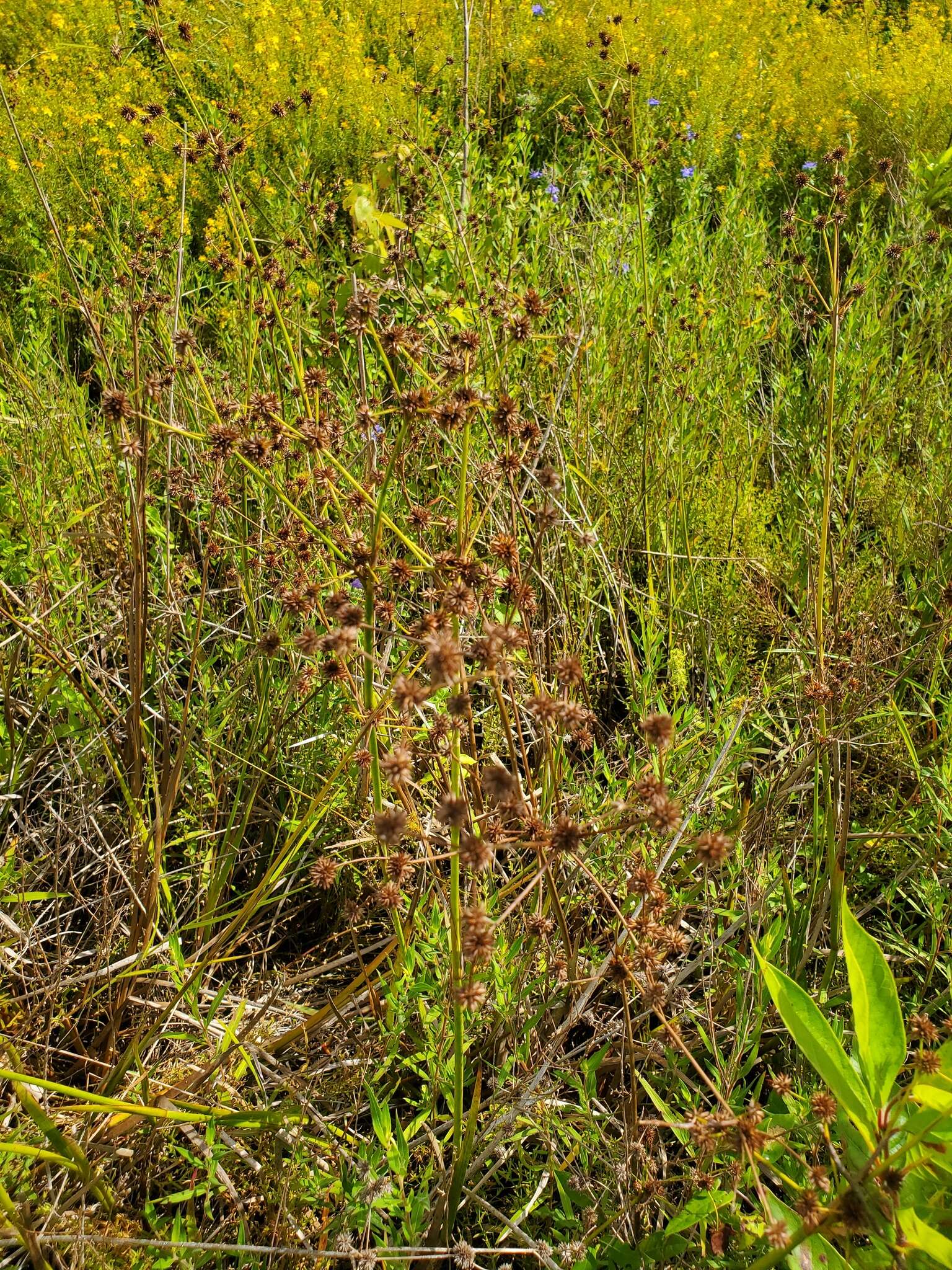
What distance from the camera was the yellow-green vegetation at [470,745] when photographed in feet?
3.63

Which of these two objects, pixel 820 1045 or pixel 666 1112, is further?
pixel 666 1112

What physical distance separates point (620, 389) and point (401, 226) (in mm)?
1597

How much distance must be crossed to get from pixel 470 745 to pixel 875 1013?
60 cm

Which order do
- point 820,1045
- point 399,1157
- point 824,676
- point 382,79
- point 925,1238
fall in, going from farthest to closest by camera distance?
1. point 382,79
2. point 824,676
3. point 399,1157
4. point 820,1045
5. point 925,1238

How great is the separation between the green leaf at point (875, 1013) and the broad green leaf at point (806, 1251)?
163 millimetres

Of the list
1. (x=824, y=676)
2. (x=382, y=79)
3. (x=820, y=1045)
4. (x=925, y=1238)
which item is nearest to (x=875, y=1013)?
(x=820, y=1045)

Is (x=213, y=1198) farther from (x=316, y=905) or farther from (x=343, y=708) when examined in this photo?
(x=343, y=708)

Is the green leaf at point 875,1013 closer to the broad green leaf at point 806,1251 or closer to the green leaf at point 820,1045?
the green leaf at point 820,1045

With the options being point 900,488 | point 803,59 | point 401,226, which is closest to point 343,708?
point 401,226

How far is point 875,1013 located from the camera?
1.11 meters

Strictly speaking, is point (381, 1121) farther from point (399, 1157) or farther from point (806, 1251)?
point (806, 1251)

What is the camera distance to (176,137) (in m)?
3.71

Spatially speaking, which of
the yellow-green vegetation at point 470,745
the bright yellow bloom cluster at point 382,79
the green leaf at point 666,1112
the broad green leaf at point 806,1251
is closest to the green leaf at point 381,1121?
the yellow-green vegetation at point 470,745

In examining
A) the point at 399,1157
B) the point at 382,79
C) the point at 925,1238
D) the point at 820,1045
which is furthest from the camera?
the point at 382,79
